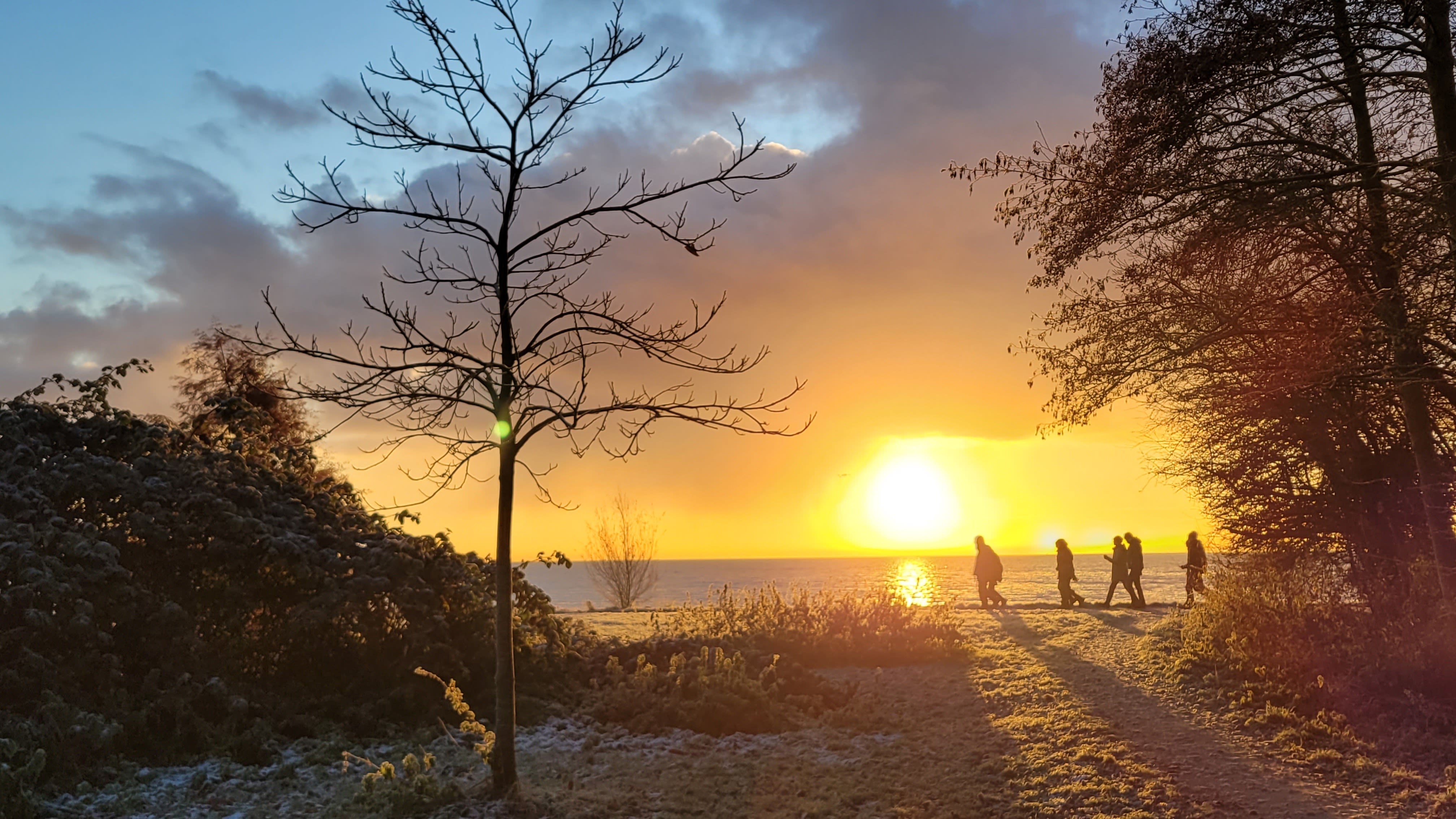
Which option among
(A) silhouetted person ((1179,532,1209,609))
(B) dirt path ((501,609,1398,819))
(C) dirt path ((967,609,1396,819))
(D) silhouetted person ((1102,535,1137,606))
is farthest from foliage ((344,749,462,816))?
(D) silhouetted person ((1102,535,1137,606))

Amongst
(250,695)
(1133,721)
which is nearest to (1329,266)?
(1133,721)

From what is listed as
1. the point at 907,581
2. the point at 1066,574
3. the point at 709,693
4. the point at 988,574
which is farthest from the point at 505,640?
the point at 907,581

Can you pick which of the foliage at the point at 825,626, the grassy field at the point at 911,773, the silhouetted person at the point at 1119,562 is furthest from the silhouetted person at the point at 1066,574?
the grassy field at the point at 911,773

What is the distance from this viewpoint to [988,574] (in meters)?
21.5

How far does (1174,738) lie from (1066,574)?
1348cm

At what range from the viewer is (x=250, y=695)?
8797 millimetres

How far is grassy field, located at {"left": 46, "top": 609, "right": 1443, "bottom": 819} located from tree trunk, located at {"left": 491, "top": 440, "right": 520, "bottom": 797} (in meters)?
0.27

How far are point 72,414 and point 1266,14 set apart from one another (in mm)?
14126

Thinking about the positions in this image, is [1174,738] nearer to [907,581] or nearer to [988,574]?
[988,574]

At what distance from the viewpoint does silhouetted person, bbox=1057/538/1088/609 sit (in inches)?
841

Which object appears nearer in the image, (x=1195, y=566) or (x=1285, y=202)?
(x=1285, y=202)

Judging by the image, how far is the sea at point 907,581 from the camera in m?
24.4

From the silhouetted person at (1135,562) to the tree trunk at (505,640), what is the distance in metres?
17.4

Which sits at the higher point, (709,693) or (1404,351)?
(1404,351)
